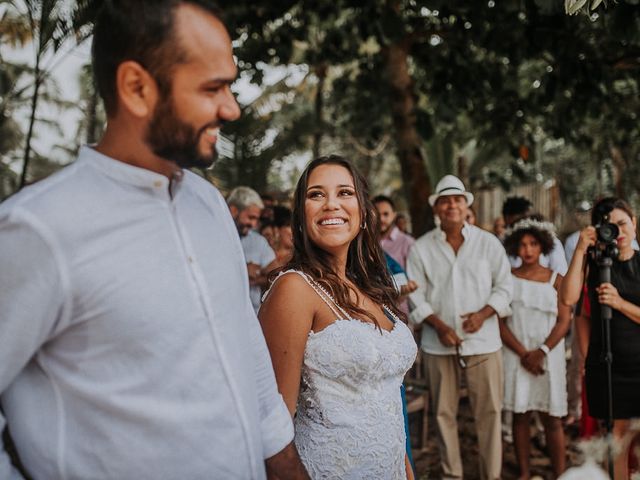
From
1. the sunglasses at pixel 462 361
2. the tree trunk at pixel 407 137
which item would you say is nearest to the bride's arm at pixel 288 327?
the sunglasses at pixel 462 361

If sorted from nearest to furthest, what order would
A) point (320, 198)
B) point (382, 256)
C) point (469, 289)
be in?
point (320, 198) → point (382, 256) → point (469, 289)

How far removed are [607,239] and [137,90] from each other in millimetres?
3331

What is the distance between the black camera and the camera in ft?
12.6

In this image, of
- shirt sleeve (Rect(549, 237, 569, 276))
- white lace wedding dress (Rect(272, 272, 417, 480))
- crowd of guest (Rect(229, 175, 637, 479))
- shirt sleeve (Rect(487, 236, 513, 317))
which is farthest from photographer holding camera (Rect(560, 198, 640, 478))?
white lace wedding dress (Rect(272, 272, 417, 480))

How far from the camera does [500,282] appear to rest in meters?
4.68

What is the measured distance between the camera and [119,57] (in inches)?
47.0

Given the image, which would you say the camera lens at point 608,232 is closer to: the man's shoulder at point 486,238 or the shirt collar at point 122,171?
the man's shoulder at point 486,238

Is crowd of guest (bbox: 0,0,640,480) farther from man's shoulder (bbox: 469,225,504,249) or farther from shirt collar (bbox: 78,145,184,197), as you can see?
man's shoulder (bbox: 469,225,504,249)

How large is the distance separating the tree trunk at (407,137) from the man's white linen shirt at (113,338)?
591 centimetres

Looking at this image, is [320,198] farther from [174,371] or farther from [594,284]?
[594,284]

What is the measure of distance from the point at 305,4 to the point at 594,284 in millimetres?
4293

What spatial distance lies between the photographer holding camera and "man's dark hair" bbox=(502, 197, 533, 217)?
206 cm

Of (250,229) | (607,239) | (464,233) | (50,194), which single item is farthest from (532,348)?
(50,194)

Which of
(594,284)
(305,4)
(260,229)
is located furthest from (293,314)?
(305,4)
